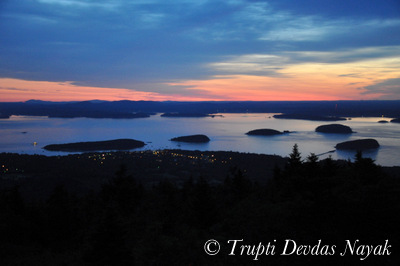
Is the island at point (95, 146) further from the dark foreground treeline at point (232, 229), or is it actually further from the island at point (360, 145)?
the dark foreground treeline at point (232, 229)

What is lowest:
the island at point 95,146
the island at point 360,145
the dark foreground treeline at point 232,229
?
the island at point 95,146

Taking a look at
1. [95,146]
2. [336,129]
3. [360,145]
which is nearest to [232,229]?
[360,145]

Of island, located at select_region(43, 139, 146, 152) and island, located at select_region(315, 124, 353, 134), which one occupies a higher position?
island, located at select_region(315, 124, 353, 134)

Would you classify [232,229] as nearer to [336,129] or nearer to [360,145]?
[360,145]

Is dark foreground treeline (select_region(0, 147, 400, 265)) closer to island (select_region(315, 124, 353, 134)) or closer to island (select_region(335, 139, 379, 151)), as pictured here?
island (select_region(335, 139, 379, 151))

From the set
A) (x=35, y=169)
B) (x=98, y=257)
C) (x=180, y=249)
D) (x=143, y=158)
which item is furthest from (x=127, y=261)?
(x=143, y=158)

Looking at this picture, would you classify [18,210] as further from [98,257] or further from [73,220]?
[98,257]

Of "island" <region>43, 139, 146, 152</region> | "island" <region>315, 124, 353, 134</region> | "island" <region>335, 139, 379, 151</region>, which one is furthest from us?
"island" <region>315, 124, 353, 134</region>

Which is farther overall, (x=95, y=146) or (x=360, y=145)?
(x=95, y=146)

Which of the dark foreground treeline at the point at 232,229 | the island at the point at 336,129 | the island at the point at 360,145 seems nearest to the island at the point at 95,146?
the island at the point at 360,145

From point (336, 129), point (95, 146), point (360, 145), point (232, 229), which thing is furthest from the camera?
point (336, 129)

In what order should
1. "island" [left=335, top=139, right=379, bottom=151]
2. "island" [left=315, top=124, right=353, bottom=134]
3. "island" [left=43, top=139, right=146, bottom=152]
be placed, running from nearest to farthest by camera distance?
1. "island" [left=335, top=139, right=379, bottom=151]
2. "island" [left=43, top=139, right=146, bottom=152]
3. "island" [left=315, top=124, right=353, bottom=134]

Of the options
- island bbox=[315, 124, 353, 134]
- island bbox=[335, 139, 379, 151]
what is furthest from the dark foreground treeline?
island bbox=[315, 124, 353, 134]
